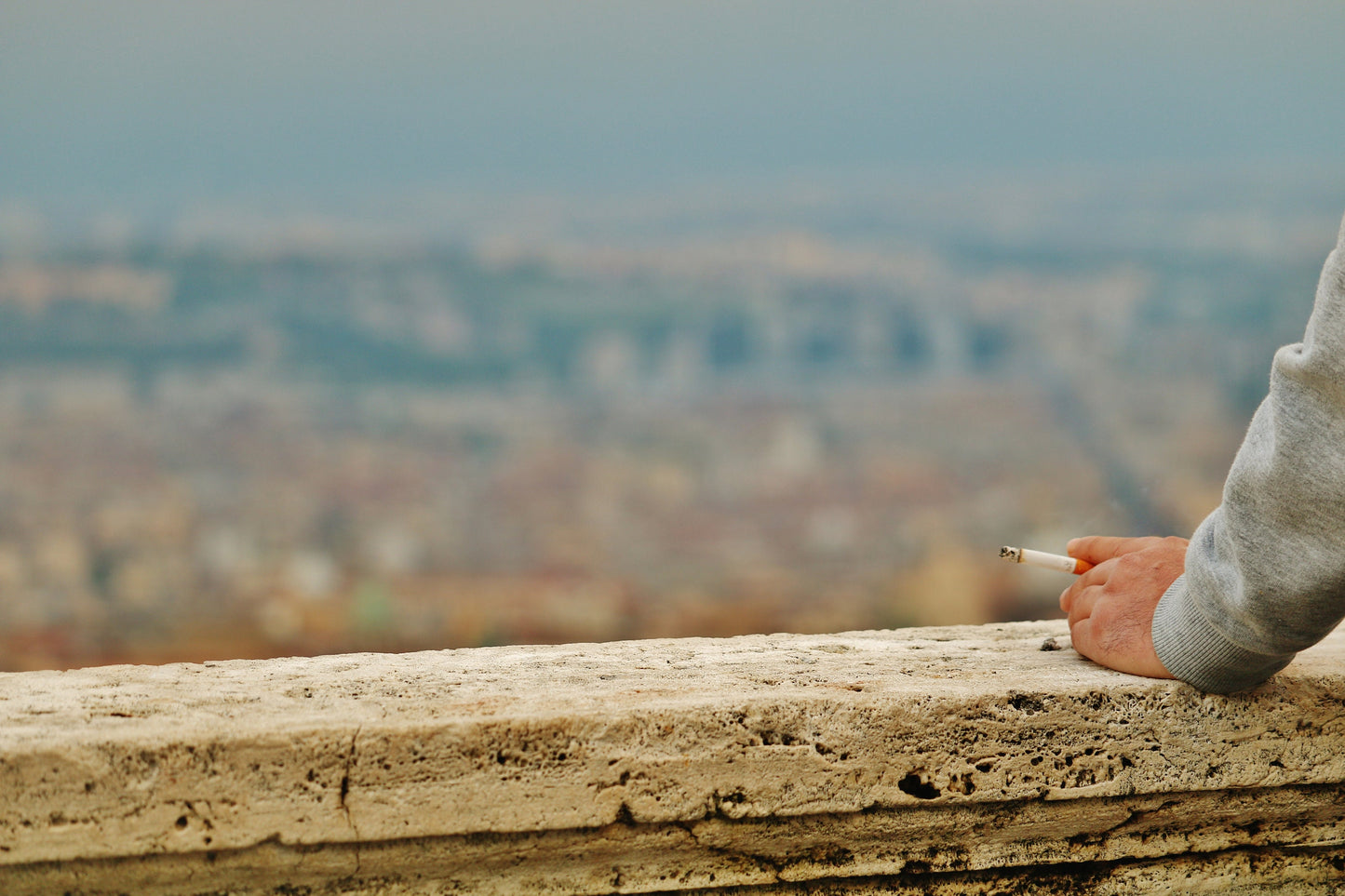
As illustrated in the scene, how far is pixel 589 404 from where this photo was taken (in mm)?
10547

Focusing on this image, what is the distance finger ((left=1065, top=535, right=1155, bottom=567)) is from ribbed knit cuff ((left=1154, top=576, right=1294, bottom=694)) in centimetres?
15

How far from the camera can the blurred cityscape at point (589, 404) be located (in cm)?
896

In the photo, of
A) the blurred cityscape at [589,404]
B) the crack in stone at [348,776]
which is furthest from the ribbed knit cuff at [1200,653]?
the blurred cityscape at [589,404]

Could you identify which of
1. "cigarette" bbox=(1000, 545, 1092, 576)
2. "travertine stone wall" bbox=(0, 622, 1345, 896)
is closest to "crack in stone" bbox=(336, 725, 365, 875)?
"travertine stone wall" bbox=(0, 622, 1345, 896)

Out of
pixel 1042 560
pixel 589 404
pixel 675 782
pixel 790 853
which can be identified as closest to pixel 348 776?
pixel 675 782

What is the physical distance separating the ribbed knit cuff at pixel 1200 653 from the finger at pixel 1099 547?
0.49 ft

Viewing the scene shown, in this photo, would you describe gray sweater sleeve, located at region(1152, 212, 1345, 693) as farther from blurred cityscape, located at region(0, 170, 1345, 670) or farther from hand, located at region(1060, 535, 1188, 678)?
blurred cityscape, located at region(0, 170, 1345, 670)

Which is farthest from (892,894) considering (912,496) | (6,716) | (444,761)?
(912,496)

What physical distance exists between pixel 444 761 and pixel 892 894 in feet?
1.72

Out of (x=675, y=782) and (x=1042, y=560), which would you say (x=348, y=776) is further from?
(x=1042, y=560)

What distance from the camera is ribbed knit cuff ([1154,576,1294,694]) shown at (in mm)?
1083

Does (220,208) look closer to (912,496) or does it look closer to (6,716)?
(912,496)

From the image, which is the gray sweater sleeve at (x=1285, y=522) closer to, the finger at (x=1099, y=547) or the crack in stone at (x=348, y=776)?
the finger at (x=1099, y=547)

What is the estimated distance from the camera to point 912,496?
9.49m
